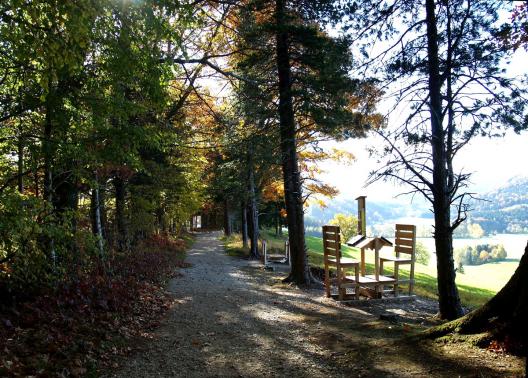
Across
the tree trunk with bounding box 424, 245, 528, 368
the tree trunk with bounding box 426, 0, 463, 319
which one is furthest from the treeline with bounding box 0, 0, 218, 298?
the tree trunk with bounding box 424, 245, 528, 368

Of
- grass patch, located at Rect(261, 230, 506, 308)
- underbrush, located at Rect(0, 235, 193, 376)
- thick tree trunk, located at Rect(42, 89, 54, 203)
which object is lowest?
grass patch, located at Rect(261, 230, 506, 308)

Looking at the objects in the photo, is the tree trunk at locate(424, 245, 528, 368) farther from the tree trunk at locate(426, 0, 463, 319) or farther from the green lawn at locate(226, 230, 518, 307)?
the green lawn at locate(226, 230, 518, 307)

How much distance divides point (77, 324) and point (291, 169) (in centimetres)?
819

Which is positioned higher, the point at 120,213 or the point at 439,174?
the point at 439,174

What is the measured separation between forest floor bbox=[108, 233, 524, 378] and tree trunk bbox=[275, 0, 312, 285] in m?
1.93

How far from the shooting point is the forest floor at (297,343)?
469 centimetres

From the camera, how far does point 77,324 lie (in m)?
6.42

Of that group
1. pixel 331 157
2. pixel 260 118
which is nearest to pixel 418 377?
pixel 260 118

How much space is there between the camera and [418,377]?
4.28 meters

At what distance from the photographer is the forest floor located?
4.69 m

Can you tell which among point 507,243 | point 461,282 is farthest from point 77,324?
point 507,243

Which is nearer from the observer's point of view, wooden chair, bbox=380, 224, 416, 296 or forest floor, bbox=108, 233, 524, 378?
forest floor, bbox=108, 233, 524, 378

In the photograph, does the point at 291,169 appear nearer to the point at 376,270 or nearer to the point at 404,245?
the point at 404,245

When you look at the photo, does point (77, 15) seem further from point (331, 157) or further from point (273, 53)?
point (331, 157)
